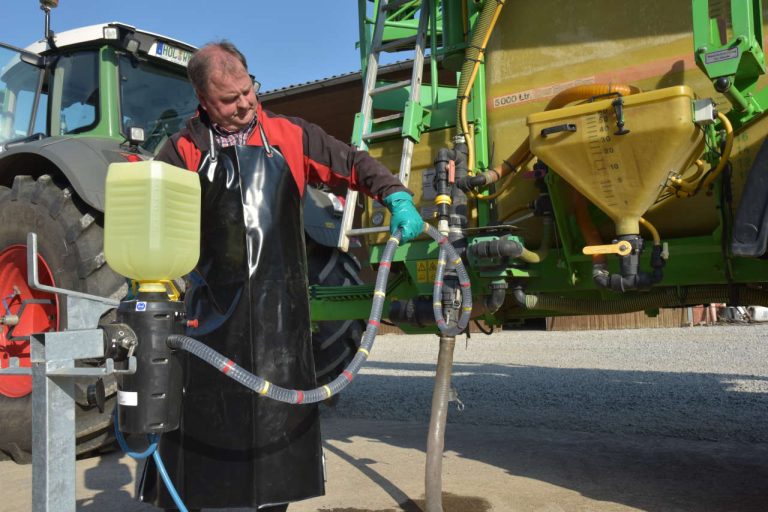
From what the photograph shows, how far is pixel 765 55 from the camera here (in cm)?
251

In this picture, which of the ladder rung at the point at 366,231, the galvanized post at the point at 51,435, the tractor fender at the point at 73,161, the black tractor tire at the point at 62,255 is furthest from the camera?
the tractor fender at the point at 73,161

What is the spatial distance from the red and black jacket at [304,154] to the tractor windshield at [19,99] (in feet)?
9.98

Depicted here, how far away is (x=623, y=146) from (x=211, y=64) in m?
1.45

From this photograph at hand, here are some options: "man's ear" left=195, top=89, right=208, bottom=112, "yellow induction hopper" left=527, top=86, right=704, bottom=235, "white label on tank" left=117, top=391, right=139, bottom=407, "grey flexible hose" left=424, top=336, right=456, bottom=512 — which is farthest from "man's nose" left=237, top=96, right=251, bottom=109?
"grey flexible hose" left=424, top=336, right=456, bottom=512

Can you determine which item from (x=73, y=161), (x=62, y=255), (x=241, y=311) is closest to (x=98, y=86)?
(x=73, y=161)

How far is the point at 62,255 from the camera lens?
3885mm

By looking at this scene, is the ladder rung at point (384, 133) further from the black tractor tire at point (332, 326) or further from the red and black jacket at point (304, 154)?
the black tractor tire at point (332, 326)

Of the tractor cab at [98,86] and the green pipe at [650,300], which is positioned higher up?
the tractor cab at [98,86]

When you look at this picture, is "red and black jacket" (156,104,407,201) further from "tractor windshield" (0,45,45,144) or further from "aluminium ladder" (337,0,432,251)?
"tractor windshield" (0,45,45,144)

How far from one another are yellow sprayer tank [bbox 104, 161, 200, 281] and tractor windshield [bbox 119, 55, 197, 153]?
10.1ft

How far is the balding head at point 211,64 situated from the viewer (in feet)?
6.89

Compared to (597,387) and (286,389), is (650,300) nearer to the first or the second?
(286,389)

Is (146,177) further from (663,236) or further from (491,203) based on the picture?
(663,236)

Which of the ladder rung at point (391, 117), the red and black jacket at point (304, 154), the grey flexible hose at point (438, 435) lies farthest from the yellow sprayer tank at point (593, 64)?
the red and black jacket at point (304, 154)
